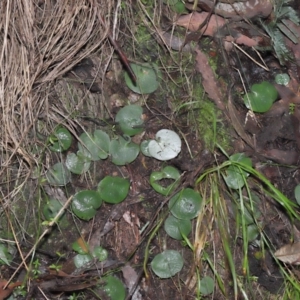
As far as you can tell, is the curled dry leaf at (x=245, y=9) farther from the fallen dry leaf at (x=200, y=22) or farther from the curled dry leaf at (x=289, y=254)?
the curled dry leaf at (x=289, y=254)

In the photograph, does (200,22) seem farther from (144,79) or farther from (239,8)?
(144,79)

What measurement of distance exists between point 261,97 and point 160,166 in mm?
417

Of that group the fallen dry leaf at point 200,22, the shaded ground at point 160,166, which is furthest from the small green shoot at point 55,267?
the fallen dry leaf at point 200,22

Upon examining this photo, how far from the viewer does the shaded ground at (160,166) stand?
1.69 metres

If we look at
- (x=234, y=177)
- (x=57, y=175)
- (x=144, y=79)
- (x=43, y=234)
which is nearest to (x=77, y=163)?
(x=57, y=175)

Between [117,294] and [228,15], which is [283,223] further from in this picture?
[228,15]

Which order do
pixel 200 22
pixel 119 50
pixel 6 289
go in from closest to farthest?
pixel 6 289 < pixel 119 50 < pixel 200 22

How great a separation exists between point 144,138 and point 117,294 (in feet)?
1.66

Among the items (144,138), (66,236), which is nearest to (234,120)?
(144,138)

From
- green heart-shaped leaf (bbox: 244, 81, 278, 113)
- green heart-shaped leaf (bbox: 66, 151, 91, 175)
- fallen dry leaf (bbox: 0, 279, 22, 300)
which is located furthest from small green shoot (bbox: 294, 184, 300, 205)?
fallen dry leaf (bbox: 0, 279, 22, 300)

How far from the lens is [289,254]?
5.64ft

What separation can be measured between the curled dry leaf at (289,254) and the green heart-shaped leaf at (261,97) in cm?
46

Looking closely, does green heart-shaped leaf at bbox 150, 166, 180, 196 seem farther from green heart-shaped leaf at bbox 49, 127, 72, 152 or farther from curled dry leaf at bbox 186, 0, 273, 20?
curled dry leaf at bbox 186, 0, 273, 20

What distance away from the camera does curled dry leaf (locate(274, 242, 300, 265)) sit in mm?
1704
